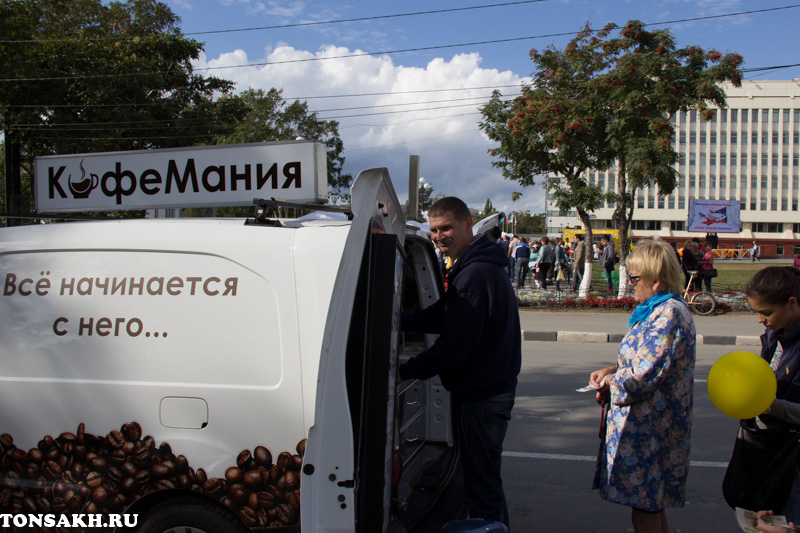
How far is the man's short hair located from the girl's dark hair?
1.34 meters

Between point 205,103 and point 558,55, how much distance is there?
14.0 meters

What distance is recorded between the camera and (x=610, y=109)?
14766mm

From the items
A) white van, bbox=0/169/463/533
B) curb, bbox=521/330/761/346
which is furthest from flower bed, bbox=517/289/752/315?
white van, bbox=0/169/463/533

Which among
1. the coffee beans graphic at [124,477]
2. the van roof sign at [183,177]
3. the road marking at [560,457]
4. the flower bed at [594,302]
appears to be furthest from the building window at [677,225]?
the coffee beans graphic at [124,477]

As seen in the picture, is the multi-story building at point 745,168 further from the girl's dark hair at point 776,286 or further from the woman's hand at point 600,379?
the woman's hand at point 600,379

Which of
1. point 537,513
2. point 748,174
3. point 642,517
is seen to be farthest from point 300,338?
point 748,174

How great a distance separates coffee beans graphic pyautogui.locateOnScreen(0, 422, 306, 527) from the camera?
91.3 inches

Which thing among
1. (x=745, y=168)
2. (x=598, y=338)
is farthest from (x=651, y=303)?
(x=745, y=168)

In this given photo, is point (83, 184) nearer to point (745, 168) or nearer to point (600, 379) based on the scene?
point (600, 379)

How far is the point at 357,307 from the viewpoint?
2.12m

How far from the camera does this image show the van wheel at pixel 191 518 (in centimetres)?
236

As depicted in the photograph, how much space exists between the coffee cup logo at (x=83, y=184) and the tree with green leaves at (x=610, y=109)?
41.5 feet

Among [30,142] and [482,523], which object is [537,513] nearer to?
[482,523]

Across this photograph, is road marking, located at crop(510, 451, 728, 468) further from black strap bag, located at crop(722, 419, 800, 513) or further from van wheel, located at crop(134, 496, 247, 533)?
van wheel, located at crop(134, 496, 247, 533)
